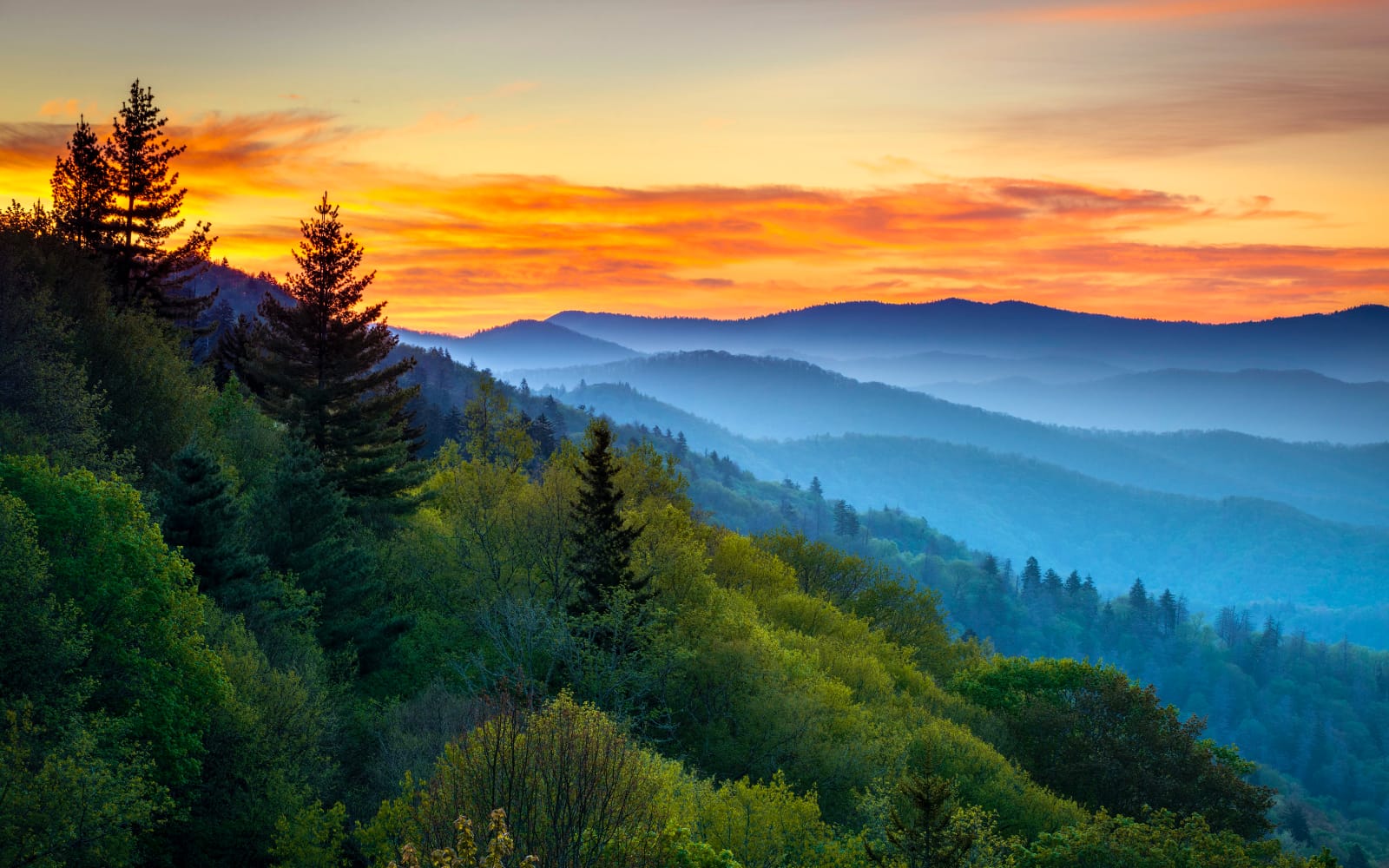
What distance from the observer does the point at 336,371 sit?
1586 inches

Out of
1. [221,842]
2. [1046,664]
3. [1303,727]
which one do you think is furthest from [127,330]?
[1303,727]

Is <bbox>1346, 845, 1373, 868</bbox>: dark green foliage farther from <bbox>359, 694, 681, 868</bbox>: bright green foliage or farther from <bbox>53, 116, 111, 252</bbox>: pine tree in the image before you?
<bbox>53, 116, 111, 252</bbox>: pine tree

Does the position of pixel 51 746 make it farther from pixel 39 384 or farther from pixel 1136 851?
pixel 1136 851

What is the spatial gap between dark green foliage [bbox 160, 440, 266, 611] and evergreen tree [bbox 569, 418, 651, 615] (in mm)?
11171

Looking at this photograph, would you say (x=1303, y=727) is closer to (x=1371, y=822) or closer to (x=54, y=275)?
(x=1371, y=822)

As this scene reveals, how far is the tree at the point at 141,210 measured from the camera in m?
41.8

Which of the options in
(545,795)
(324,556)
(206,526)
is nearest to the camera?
(545,795)

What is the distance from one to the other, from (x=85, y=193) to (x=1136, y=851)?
47532mm

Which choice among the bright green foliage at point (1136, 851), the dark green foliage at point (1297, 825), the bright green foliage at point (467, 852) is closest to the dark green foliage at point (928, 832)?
the bright green foliage at point (1136, 851)

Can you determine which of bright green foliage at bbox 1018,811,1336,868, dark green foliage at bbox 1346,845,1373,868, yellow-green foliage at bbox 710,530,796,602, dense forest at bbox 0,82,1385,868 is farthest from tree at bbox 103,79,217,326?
dark green foliage at bbox 1346,845,1373,868

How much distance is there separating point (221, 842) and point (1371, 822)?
516 feet

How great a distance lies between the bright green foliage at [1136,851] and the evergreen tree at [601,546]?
50.0ft

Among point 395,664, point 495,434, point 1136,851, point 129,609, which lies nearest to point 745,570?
point 495,434

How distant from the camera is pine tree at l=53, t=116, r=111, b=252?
41656 millimetres
